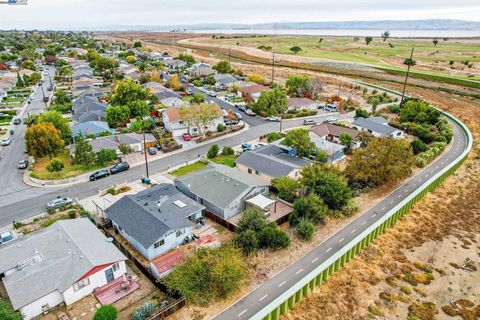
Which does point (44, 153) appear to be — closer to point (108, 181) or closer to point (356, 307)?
point (108, 181)

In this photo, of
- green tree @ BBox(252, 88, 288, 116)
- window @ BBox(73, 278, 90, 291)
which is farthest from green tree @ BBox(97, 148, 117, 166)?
green tree @ BBox(252, 88, 288, 116)

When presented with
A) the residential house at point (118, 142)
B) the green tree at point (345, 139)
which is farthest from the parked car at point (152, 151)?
the green tree at point (345, 139)

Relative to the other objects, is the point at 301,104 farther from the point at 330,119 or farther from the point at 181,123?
the point at 181,123

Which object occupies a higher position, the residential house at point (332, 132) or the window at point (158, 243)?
the residential house at point (332, 132)

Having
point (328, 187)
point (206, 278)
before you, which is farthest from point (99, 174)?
point (328, 187)

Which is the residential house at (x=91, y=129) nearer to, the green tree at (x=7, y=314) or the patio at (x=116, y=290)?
the patio at (x=116, y=290)

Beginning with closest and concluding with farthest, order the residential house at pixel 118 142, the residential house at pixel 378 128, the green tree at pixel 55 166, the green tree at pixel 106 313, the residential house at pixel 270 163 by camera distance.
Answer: the green tree at pixel 106 313
the residential house at pixel 270 163
the green tree at pixel 55 166
the residential house at pixel 118 142
the residential house at pixel 378 128
